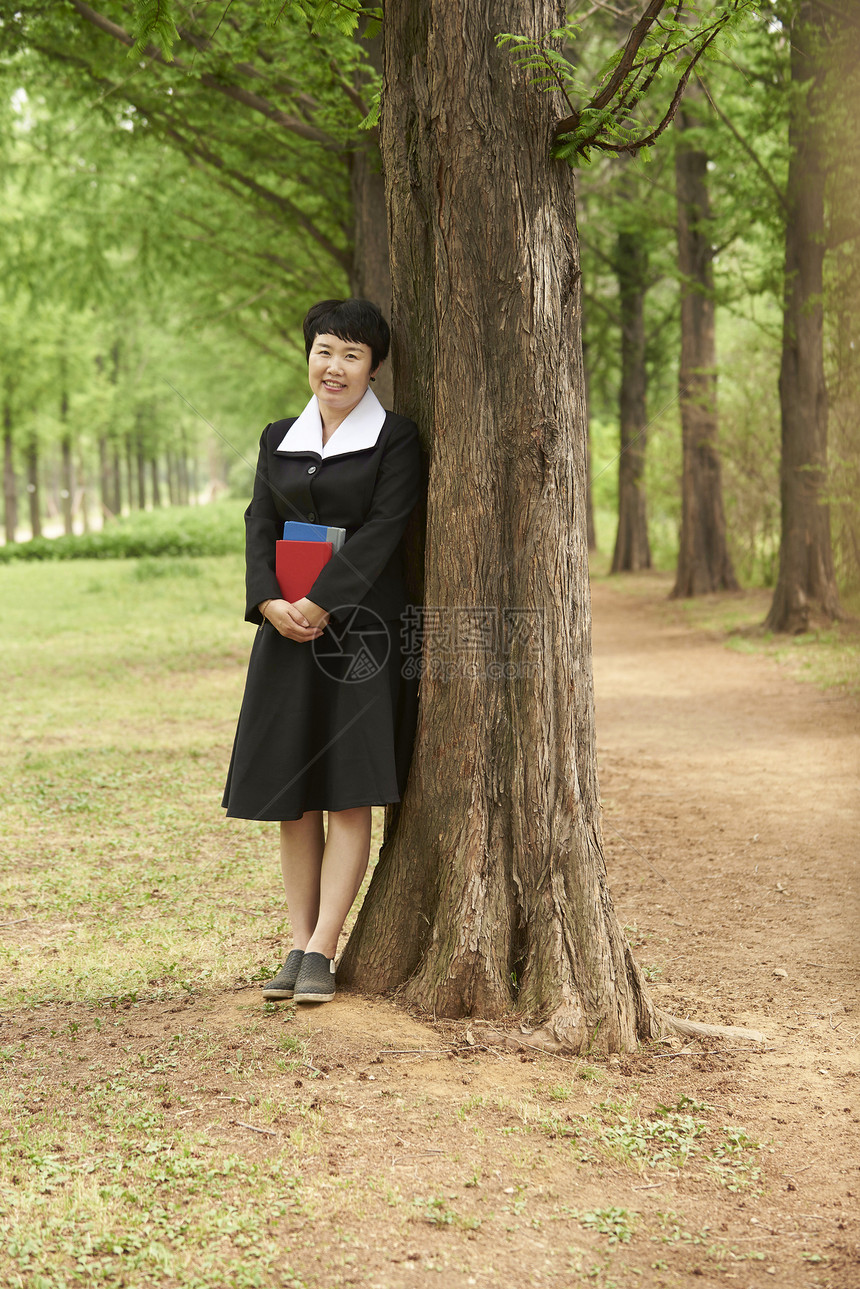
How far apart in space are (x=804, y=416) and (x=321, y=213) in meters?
6.04

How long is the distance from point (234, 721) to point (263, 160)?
605 centimetres

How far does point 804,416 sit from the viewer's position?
41.3ft

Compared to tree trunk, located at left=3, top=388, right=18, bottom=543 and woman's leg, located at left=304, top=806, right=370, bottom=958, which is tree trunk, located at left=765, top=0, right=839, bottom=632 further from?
tree trunk, located at left=3, top=388, right=18, bottom=543

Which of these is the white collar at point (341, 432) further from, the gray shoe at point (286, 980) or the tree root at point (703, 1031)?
the tree root at point (703, 1031)

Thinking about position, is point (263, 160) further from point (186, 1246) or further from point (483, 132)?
→ point (186, 1246)

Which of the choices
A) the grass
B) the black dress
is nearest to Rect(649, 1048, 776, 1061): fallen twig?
the black dress

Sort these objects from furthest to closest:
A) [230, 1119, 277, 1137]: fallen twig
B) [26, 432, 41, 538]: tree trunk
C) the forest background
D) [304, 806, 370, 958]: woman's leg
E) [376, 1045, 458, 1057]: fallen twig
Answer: [26, 432, 41, 538]: tree trunk → the forest background → [304, 806, 370, 958]: woman's leg → [376, 1045, 458, 1057]: fallen twig → [230, 1119, 277, 1137]: fallen twig

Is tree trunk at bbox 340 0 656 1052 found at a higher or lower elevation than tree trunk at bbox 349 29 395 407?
lower

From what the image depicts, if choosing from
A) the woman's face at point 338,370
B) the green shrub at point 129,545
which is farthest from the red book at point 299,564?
the green shrub at point 129,545

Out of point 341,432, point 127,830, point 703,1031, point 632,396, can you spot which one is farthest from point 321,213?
point 632,396

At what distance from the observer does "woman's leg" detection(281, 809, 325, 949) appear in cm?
357

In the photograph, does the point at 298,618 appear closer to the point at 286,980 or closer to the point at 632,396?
the point at 286,980

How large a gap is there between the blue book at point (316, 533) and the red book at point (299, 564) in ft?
0.09

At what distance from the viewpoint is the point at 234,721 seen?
8.84m
